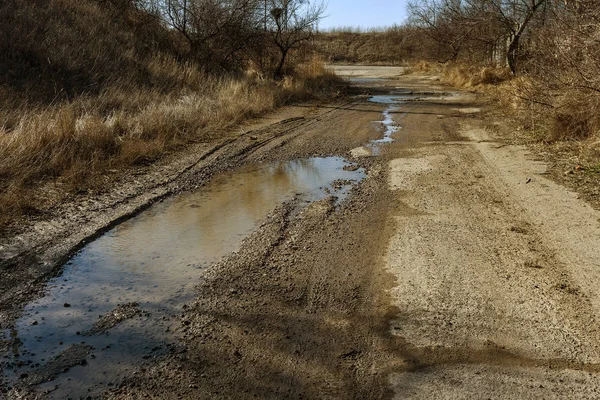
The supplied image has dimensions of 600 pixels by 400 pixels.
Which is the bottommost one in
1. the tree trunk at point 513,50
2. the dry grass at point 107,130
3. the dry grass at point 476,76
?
the dry grass at point 107,130

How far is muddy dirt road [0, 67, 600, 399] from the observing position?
3205 millimetres

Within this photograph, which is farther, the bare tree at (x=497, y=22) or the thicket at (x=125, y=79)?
the bare tree at (x=497, y=22)

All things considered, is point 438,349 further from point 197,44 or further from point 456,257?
point 197,44

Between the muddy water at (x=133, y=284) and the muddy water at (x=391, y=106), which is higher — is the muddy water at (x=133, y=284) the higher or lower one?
the lower one

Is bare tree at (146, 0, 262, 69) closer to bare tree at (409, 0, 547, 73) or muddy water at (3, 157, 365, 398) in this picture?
bare tree at (409, 0, 547, 73)

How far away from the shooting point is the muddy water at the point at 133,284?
11.0 feet

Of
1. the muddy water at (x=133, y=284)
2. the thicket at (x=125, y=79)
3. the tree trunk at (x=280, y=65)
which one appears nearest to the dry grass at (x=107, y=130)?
the thicket at (x=125, y=79)

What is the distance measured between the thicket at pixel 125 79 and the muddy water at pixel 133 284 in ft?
5.34

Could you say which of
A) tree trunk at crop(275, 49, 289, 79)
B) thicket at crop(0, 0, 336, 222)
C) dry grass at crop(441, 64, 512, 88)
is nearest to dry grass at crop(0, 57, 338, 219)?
thicket at crop(0, 0, 336, 222)

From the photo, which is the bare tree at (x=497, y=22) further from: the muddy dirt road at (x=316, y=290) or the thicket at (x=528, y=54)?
the muddy dirt road at (x=316, y=290)

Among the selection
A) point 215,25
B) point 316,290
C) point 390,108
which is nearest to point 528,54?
point 390,108

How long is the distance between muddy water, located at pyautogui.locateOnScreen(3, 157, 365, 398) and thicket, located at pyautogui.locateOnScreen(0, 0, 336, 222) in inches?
64.0

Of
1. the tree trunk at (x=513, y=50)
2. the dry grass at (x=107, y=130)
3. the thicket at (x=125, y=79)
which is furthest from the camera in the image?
the tree trunk at (x=513, y=50)

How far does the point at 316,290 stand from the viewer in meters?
4.32
